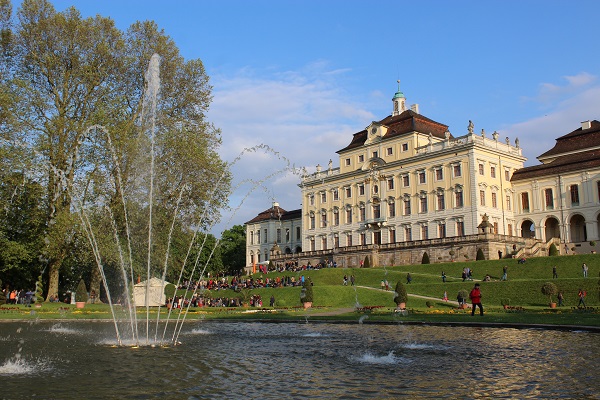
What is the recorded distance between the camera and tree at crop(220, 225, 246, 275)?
101 metres

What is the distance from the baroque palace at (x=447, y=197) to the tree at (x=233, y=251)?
2619 cm

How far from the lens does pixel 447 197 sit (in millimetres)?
64125

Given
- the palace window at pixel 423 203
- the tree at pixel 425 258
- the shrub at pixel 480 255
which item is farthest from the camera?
the palace window at pixel 423 203

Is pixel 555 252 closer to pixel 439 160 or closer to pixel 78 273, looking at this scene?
pixel 439 160

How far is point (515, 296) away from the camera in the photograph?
33969 millimetres

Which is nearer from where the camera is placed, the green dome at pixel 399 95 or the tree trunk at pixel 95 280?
the tree trunk at pixel 95 280

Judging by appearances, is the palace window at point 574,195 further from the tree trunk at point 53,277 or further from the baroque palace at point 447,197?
the tree trunk at point 53,277

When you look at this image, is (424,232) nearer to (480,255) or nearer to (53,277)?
(480,255)

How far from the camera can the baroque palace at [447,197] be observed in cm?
5838

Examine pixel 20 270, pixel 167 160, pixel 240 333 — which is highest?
pixel 167 160

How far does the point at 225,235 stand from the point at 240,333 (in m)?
84.5

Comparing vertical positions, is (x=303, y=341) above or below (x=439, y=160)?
below

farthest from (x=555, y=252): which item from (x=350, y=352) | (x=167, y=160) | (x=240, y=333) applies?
(x=350, y=352)

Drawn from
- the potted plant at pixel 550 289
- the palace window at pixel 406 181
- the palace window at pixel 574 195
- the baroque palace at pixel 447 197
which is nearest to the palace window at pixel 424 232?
the baroque palace at pixel 447 197
